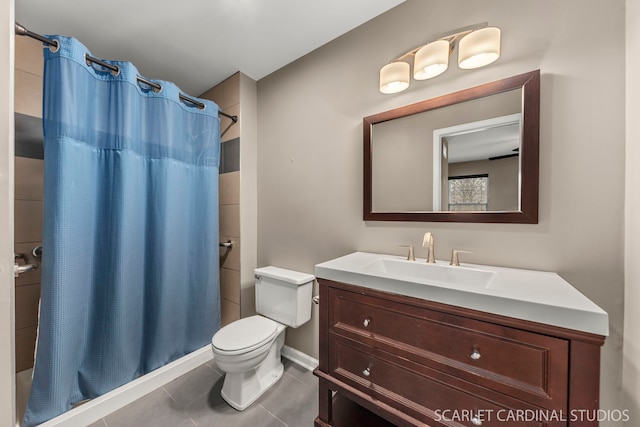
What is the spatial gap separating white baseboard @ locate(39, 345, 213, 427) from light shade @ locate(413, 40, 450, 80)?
8.03 ft

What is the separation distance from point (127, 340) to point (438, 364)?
1801mm

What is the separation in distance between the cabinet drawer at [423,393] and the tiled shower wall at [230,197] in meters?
1.29

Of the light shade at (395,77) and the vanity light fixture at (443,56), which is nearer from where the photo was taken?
the vanity light fixture at (443,56)

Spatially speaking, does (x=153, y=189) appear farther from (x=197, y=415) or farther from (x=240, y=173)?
(x=197, y=415)

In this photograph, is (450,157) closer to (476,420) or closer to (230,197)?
(476,420)

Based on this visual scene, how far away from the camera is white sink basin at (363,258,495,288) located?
106 centimetres

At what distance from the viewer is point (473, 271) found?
1.09 metres

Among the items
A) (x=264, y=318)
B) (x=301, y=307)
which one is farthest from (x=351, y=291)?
(x=264, y=318)

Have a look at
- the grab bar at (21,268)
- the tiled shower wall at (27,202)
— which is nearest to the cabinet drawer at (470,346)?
the grab bar at (21,268)

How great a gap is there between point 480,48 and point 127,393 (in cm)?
271

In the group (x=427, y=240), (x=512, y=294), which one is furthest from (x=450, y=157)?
(x=512, y=294)

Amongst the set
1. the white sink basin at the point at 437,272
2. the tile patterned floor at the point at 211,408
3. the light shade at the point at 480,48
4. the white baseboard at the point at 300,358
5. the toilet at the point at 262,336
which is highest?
the light shade at the point at 480,48

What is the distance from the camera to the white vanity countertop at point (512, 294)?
655 mm

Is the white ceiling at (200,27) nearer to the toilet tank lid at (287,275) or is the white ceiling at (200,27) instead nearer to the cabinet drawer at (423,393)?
the toilet tank lid at (287,275)
